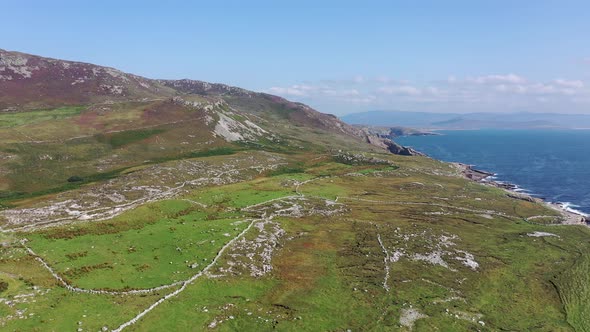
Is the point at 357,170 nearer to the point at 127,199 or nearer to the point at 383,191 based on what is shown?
the point at 383,191

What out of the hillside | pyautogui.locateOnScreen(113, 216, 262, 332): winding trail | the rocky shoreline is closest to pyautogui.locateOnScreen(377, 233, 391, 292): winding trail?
the hillside

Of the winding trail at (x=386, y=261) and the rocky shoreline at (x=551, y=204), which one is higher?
the winding trail at (x=386, y=261)

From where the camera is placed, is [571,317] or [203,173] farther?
[203,173]

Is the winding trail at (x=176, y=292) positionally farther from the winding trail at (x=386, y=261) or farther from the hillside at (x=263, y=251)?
the winding trail at (x=386, y=261)

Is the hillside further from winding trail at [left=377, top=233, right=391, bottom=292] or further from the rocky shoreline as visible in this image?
the rocky shoreline

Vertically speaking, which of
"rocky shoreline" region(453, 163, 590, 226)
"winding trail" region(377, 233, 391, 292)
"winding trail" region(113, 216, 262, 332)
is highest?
"winding trail" region(113, 216, 262, 332)

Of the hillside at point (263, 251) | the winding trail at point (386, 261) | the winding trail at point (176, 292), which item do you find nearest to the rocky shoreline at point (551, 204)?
the hillside at point (263, 251)

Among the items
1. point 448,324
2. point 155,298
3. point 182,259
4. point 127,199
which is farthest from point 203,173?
point 448,324

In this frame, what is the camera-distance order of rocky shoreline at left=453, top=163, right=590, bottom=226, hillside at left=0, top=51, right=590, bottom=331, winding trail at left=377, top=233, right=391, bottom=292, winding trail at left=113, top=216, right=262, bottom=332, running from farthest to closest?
rocky shoreline at left=453, top=163, right=590, bottom=226 → winding trail at left=377, top=233, right=391, bottom=292 → hillside at left=0, top=51, right=590, bottom=331 → winding trail at left=113, top=216, right=262, bottom=332
